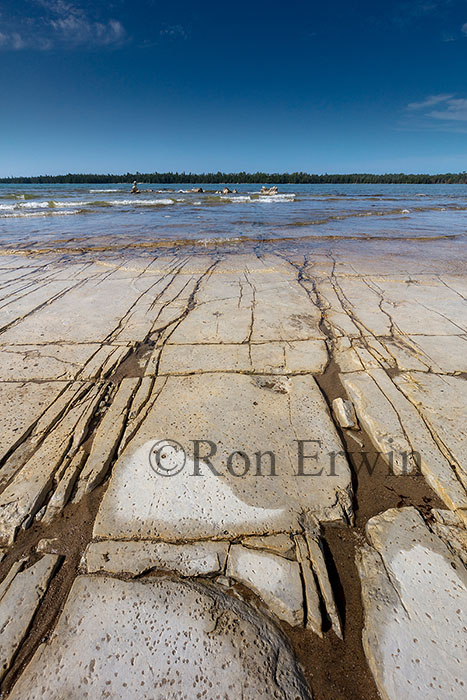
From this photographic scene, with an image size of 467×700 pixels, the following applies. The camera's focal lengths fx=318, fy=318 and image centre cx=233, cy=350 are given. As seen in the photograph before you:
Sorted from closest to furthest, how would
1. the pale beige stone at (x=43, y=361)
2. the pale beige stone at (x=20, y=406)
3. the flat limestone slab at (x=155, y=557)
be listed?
the flat limestone slab at (x=155, y=557) < the pale beige stone at (x=20, y=406) < the pale beige stone at (x=43, y=361)

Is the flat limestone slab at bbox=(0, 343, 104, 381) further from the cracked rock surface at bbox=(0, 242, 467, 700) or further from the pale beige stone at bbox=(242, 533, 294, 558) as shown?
the pale beige stone at bbox=(242, 533, 294, 558)

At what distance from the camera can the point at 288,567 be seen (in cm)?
142

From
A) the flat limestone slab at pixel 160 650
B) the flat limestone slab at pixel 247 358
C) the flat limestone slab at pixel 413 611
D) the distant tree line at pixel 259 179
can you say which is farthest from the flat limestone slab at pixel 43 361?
the distant tree line at pixel 259 179

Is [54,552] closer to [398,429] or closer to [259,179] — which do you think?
[398,429]

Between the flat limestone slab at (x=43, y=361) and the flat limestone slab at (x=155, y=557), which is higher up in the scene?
the flat limestone slab at (x=155, y=557)

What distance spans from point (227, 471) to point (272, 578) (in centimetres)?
62

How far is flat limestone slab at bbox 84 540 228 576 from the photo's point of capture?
4.68ft

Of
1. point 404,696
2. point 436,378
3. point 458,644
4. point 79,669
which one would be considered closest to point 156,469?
point 79,669

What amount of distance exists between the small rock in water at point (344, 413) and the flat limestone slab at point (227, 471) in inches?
3.5

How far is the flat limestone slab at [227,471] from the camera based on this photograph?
1630mm

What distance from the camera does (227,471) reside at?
1.91 m

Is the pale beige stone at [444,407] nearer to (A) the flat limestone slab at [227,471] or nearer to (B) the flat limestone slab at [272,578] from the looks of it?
(A) the flat limestone slab at [227,471]

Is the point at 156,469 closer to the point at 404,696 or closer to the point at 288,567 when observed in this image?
the point at 288,567

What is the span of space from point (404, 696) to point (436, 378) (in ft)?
7.22
